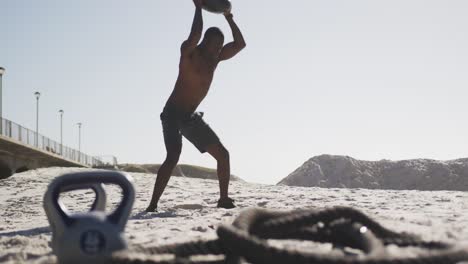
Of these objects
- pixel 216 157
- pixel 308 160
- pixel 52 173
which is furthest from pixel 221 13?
pixel 308 160

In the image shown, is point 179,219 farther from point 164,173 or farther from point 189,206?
point 189,206

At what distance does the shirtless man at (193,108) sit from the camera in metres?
5.00

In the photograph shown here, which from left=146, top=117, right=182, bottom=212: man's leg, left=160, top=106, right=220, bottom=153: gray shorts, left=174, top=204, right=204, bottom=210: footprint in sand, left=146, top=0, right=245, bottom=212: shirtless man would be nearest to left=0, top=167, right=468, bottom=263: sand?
left=174, top=204, right=204, bottom=210: footprint in sand

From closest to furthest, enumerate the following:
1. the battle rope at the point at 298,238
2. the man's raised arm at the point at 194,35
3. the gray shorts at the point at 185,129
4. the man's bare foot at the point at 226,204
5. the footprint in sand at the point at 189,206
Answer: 1. the battle rope at the point at 298,238
2. the man's raised arm at the point at 194,35
3. the gray shorts at the point at 185,129
4. the man's bare foot at the point at 226,204
5. the footprint in sand at the point at 189,206

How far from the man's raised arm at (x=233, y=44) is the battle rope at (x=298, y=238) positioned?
3.13 metres

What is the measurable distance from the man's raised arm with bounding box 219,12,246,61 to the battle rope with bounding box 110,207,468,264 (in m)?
3.13

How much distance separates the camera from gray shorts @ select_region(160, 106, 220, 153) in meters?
5.03

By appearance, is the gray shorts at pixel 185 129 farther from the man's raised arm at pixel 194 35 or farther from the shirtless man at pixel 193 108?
the man's raised arm at pixel 194 35

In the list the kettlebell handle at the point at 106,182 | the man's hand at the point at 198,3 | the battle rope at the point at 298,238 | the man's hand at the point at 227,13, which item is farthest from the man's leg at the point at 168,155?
the kettlebell handle at the point at 106,182

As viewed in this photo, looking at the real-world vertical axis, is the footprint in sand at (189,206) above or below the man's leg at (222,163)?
below

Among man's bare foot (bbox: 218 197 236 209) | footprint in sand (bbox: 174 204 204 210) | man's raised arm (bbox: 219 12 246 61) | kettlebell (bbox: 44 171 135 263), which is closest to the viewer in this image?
kettlebell (bbox: 44 171 135 263)

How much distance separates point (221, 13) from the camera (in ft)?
17.7

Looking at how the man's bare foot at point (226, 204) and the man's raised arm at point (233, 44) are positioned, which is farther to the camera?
the man's raised arm at point (233, 44)

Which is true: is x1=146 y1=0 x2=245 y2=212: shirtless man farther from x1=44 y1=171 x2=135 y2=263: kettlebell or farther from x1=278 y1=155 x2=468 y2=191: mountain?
x1=278 y1=155 x2=468 y2=191: mountain
